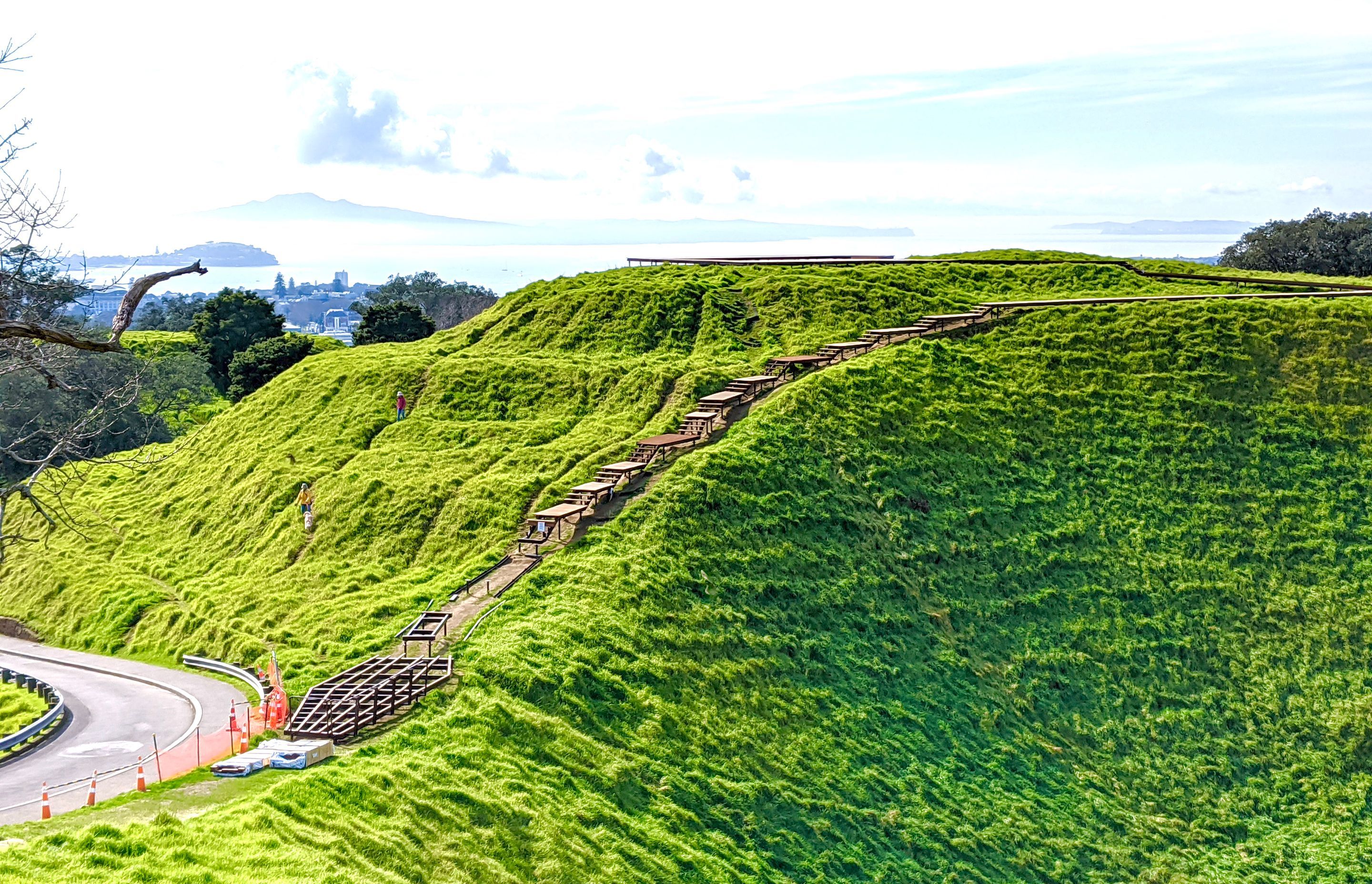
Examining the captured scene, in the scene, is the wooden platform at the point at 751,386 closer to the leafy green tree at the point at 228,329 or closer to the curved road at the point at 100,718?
the curved road at the point at 100,718

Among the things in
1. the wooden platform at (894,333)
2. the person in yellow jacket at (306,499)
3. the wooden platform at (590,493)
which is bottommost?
the person in yellow jacket at (306,499)

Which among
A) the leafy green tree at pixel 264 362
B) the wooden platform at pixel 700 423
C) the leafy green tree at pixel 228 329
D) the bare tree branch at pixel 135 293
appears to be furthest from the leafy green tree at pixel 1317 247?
the bare tree branch at pixel 135 293

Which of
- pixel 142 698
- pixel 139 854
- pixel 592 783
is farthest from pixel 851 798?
pixel 142 698

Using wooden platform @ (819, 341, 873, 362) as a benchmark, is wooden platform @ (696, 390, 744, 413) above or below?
below

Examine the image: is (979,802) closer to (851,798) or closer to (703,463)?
(851,798)

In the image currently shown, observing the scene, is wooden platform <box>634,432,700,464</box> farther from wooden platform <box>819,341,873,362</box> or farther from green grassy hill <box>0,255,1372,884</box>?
wooden platform <box>819,341,873,362</box>

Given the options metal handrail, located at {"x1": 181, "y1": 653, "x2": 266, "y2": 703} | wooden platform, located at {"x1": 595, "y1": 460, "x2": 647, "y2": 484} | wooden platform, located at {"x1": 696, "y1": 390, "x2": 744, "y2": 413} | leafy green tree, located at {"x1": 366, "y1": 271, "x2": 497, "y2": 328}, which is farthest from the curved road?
leafy green tree, located at {"x1": 366, "y1": 271, "x2": 497, "y2": 328}
